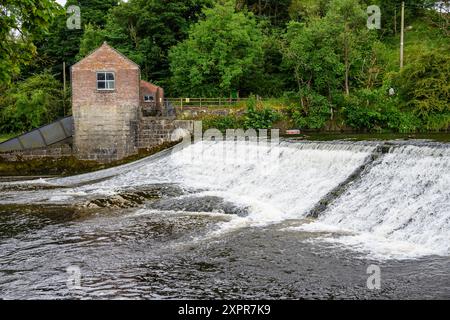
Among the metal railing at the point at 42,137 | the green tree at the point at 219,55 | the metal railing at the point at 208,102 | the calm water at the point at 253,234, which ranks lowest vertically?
the calm water at the point at 253,234

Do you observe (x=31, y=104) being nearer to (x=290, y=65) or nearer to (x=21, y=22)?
(x=290, y=65)

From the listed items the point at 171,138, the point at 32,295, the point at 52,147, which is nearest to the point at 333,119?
the point at 171,138

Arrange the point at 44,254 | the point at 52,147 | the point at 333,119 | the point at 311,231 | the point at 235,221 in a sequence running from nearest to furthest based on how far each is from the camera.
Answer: the point at 44,254 → the point at 311,231 → the point at 235,221 → the point at 52,147 → the point at 333,119

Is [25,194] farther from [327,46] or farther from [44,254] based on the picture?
[327,46]

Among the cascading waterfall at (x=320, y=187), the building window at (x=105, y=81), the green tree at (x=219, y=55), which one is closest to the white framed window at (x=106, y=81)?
the building window at (x=105, y=81)

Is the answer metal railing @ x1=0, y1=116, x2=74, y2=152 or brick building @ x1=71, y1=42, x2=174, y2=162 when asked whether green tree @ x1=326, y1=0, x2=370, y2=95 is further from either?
metal railing @ x1=0, y1=116, x2=74, y2=152

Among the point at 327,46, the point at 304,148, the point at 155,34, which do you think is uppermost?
the point at 155,34

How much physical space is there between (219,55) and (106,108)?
1177 centimetres

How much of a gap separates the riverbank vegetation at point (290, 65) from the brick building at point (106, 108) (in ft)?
8.35

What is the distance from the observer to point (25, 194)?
17469 mm

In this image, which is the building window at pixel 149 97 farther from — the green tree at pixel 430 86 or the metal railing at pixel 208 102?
the green tree at pixel 430 86

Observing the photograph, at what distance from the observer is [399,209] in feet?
34.8

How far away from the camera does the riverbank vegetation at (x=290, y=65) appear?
103 ft
